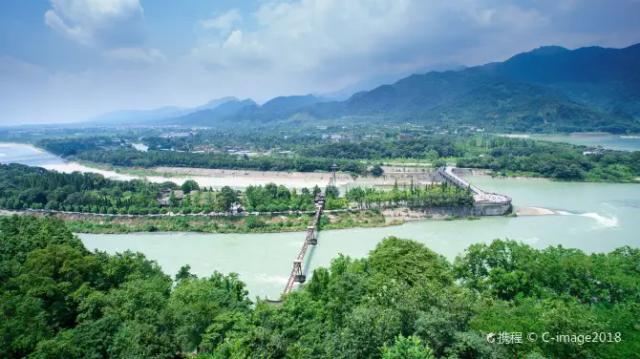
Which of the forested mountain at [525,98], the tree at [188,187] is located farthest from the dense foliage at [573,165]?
the forested mountain at [525,98]

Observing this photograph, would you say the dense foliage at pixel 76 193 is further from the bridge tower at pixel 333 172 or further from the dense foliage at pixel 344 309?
the bridge tower at pixel 333 172

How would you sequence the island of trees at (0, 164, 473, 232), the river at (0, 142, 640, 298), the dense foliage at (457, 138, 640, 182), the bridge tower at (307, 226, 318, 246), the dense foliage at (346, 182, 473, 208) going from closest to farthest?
1. the river at (0, 142, 640, 298)
2. the bridge tower at (307, 226, 318, 246)
3. the island of trees at (0, 164, 473, 232)
4. the dense foliage at (346, 182, 473, 208)
5. the dense foliage at (457, 138, 640, 182)

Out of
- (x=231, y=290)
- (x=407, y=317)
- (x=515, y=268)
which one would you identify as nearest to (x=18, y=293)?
(x=231, y=290)

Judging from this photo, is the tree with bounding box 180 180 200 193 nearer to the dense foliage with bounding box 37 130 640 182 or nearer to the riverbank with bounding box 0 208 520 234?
the riverbank with bounding box 0 208 520 234

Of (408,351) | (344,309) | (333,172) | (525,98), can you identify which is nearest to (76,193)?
(333,172)

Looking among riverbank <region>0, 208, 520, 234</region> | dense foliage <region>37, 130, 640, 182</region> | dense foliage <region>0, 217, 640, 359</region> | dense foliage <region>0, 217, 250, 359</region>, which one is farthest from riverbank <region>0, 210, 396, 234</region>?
dense foliage <region>37, 130, 640, 182</region>

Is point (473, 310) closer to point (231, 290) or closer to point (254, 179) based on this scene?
point (231, 290)
